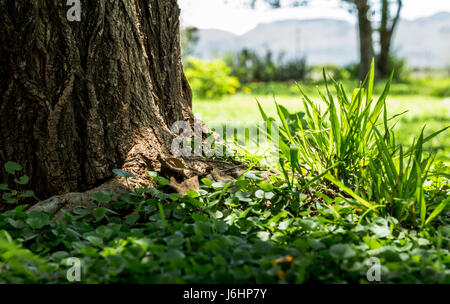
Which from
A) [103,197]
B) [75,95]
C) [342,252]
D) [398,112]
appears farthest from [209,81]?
[342,252]

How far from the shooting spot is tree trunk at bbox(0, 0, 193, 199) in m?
1.91

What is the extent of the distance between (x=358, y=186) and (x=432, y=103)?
7.60 m

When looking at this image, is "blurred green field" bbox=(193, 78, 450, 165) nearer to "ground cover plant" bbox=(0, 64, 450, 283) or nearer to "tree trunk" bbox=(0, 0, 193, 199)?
"tree trunk" bbox=(0, 0, 193, 199)

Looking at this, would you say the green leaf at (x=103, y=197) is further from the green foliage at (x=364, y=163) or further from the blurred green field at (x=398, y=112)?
the blurred green field at (x=398, y=112)

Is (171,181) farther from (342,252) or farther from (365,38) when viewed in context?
(365,38)

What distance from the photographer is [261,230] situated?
69.3 inches

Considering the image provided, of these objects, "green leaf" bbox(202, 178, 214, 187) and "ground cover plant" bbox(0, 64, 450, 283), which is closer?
"ground cover plant" bbox(0, 64, 450, 283)

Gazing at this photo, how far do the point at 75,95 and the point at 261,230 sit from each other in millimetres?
1054

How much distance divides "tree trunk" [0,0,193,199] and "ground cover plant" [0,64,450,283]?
0.51ft

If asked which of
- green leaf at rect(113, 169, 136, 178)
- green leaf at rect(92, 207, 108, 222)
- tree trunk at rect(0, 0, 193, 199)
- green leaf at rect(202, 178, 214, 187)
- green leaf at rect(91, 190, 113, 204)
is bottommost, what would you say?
green leaf at rect(92, 207, 108, 222)

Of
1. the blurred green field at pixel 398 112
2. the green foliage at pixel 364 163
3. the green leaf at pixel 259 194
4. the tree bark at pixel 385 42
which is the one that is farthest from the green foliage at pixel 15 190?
the tree bark at pixel 385 42

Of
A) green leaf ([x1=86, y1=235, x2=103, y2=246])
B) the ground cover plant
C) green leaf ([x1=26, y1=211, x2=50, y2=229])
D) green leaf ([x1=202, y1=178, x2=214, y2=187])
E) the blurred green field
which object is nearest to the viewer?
the ground cover plant

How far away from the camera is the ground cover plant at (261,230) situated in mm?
1342

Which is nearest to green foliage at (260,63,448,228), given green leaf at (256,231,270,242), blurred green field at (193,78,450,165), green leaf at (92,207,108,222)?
green leaf at (256,231,270,242)
